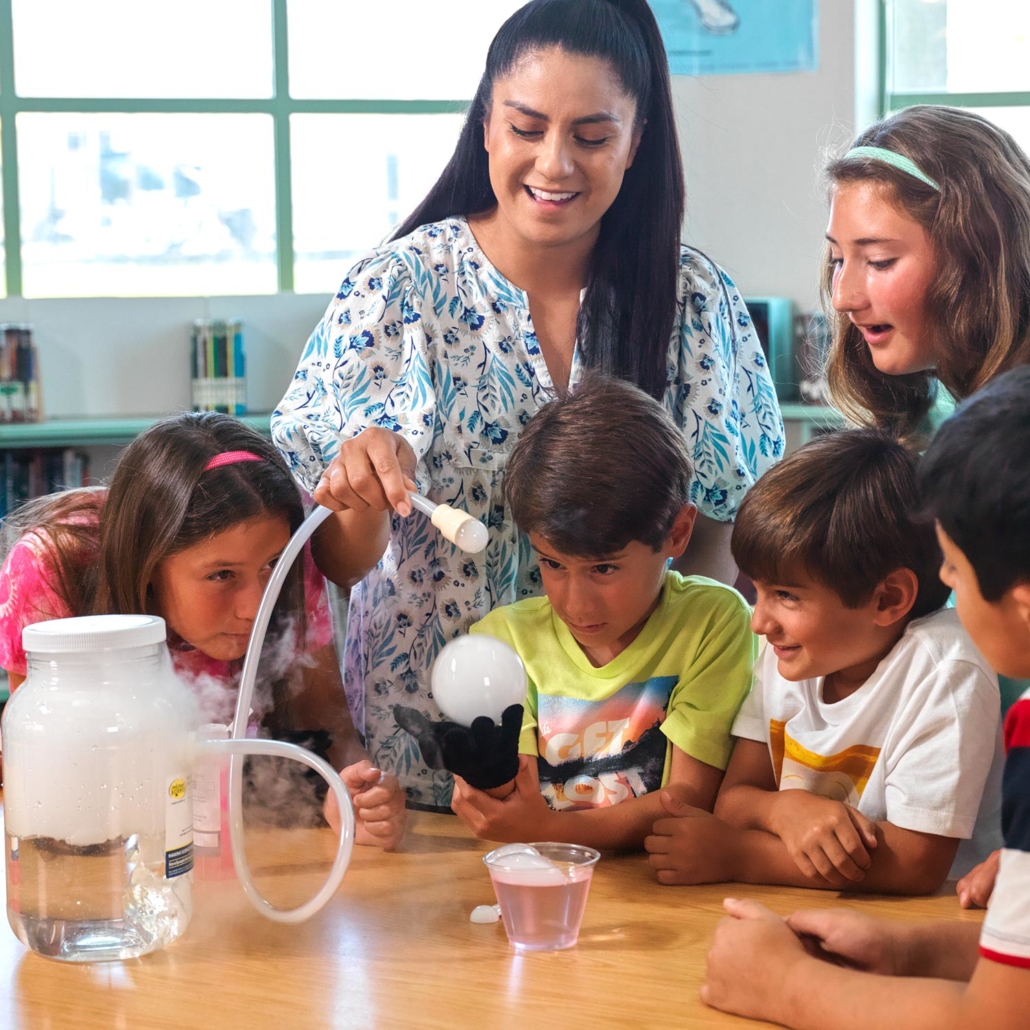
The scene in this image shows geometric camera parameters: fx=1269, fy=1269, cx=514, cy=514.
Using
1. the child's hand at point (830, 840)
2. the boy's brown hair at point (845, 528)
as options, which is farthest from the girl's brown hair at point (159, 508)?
the child's hand at point (830, 840)

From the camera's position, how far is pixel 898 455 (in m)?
1.44

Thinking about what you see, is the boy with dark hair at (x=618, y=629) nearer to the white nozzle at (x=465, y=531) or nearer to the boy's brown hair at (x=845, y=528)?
the boy's brown hair at (x=845, y=528)

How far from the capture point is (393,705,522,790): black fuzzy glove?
3.96ft

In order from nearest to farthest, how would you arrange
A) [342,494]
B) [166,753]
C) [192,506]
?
[166,753], [342,494], [192,506]

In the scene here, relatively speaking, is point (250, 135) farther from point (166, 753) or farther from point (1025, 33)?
point (166, 753)

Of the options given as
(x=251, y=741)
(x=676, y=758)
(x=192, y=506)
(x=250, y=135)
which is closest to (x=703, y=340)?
(x=676, y=758)

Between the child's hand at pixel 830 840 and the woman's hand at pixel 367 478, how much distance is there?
0.52 m

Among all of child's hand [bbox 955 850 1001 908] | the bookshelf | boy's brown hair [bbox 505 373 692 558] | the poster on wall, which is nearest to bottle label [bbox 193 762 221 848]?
boy's brown hair [bbox 505 373 692 558]

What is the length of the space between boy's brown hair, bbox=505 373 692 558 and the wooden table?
41 cm

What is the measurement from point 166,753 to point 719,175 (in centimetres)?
387

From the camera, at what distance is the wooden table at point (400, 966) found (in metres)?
0.99

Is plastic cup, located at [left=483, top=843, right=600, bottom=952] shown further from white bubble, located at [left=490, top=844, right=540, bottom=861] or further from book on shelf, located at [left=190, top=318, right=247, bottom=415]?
book on shelf, located at [left=190, top=318, right=247, bottom=415]

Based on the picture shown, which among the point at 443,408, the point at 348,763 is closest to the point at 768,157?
the point at 443,408

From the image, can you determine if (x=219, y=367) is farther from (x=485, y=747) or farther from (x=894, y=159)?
(x=485, y=747)
